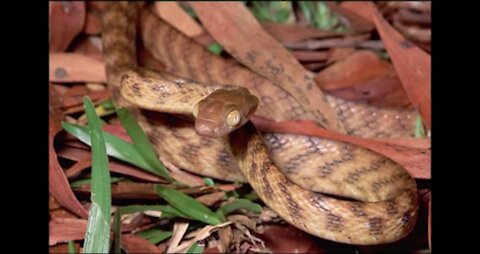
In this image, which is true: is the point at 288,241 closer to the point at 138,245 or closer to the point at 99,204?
the point at 138,245

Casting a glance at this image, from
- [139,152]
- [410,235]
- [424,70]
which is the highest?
[424,70]

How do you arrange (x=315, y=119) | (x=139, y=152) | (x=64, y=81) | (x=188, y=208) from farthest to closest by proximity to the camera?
(x=64, y=81) → (x=315, y=119) → (x=139, y=152) → (x=188, y=208)

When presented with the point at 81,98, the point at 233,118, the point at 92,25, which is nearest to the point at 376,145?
the point at 233,118

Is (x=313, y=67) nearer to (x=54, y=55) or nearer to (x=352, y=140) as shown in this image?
(x=352, y=140)

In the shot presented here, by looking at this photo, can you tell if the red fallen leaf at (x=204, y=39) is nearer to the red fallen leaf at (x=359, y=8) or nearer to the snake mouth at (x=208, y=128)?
the red fallen leaf at (x=359, y=8)

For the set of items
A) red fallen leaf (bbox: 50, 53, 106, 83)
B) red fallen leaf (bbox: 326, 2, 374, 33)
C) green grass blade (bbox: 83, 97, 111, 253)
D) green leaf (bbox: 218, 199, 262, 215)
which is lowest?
green leaf (bbox: 218, 199, 262, 215)

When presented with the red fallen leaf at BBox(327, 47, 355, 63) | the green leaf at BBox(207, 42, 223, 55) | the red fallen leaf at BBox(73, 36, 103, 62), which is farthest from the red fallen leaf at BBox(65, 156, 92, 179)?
the red fallen leaf at BBox(327, 47, 355, 63)

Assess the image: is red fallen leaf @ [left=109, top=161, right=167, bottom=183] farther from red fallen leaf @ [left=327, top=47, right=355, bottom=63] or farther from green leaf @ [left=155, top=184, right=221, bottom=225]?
red fallen leaf @ [left=327, top=47, right=355, bottom=63]

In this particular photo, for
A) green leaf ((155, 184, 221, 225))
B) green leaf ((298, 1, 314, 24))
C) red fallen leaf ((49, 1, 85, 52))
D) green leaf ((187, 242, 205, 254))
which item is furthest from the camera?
green leaf ((298, 1, 314, 24))

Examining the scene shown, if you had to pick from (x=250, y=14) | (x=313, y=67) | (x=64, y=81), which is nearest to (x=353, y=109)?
(x=313, y=67)
